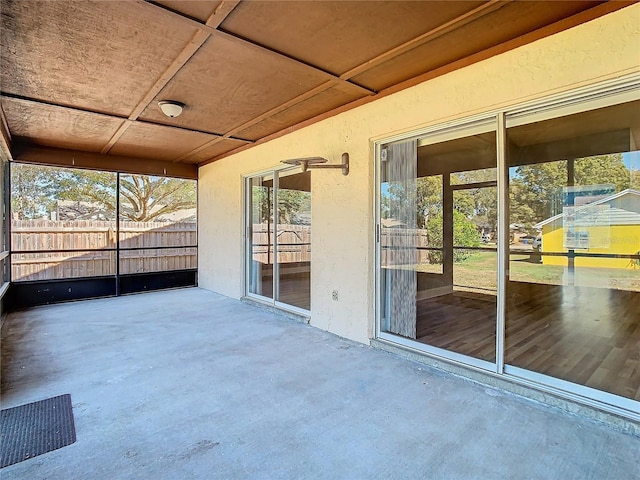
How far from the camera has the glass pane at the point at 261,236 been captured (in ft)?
16.6

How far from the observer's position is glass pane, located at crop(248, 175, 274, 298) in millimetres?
5055

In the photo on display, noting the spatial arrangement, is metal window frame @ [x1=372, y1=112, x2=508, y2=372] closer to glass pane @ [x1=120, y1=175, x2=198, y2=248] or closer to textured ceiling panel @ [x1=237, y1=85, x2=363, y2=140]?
textured ceiling panel @ [x1=237, y1=85, x2=363, y2=140]

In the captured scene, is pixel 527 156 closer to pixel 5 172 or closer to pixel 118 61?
pixel 118 61

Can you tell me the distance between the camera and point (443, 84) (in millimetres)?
2857

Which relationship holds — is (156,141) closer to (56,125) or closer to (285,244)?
(56,125)

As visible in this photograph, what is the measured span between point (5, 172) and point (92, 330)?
3000 millimetres

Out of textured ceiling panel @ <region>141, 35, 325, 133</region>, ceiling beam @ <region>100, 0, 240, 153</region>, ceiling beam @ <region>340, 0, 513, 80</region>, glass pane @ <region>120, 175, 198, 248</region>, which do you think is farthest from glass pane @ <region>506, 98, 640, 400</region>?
glass pane @ <region>120, 175, 198, 248</region>

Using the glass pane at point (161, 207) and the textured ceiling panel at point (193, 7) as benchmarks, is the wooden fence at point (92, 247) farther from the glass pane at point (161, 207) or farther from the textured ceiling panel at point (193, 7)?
the textured ceiling panel at point (193, 7)

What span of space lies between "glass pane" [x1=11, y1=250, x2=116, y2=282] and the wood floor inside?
5.46 metres

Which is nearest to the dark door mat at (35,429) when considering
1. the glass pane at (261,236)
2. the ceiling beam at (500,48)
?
the glass pane at (261,236)

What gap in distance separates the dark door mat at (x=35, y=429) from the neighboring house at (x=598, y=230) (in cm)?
625

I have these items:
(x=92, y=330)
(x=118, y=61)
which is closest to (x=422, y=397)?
(x=118, y=61)

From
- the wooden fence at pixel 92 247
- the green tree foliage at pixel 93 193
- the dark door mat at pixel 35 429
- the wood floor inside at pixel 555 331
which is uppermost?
the green tree foliage at pixel 93 193

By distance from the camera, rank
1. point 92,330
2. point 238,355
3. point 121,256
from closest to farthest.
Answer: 1. point 238,355
2. point 92,330
3. point 121,256
